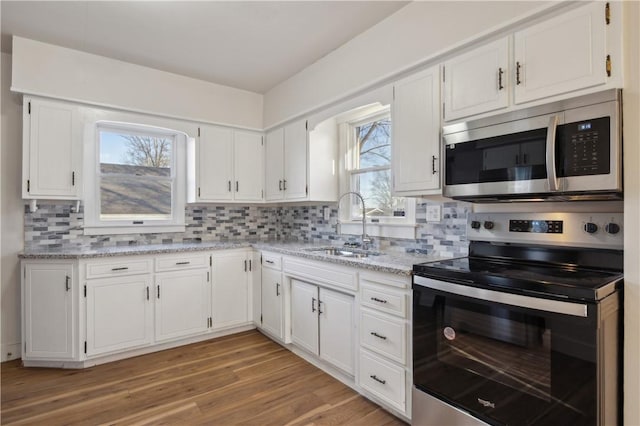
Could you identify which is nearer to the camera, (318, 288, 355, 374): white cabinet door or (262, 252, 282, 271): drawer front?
(318, 288, 355, 374): white cabinet door

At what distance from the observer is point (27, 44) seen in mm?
2756

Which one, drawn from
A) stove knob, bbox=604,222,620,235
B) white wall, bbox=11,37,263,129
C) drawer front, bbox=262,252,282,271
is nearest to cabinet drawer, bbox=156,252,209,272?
drawer front, bbox=262,252,282,271

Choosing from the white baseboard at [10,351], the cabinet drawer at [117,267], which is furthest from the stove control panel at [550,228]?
the white baseboard at [10,351]

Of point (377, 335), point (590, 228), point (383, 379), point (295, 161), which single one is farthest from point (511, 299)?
point (295, 161)

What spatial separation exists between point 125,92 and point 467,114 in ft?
9.72

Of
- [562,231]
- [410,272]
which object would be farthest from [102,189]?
[562,231]

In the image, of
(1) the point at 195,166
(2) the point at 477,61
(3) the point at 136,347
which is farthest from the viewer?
(1) the point at 195,166

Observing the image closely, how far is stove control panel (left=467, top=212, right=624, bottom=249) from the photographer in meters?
1.58

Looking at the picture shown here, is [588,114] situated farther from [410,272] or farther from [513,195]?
[410,272]

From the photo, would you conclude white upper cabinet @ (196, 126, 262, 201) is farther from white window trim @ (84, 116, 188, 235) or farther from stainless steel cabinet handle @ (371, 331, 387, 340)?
stainless steel cabinet handle @ (371, 331, 387, 340)

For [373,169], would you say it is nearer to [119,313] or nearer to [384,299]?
[384,299]

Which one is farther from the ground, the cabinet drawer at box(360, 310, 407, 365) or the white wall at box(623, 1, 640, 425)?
the white wall at box(623, 1, 640, 425)

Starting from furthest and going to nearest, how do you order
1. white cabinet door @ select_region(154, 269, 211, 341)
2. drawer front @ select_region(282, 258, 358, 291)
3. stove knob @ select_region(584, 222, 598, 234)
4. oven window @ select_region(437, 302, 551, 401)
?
white cabinet door @ select_region(154, 269, 211, 341), drawer front @ select_region(282, 258, 358, 291), stove knob @ select_region(584, 222, 598, 234), oven window @ select_region(437, 302, 551, 401)

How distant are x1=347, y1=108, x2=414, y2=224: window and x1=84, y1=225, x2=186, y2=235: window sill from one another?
1889mm
